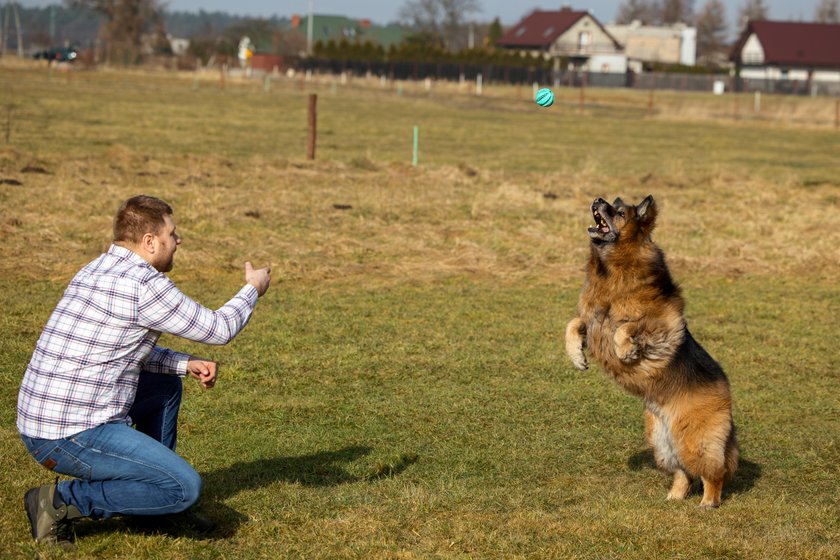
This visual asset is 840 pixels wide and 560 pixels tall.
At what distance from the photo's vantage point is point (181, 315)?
15.2 feet

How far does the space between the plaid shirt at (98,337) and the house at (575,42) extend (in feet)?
351

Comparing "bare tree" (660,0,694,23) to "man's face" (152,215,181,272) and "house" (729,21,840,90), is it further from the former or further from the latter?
"man's face" (152,215,181,272)

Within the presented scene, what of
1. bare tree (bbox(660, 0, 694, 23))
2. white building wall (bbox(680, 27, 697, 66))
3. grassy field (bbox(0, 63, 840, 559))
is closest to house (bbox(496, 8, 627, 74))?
white building wall (bbox(680, 27, 697, 66))

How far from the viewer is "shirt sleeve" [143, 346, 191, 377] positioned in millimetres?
5035

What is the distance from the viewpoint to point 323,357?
30.2 feet

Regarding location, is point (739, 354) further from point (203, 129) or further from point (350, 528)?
point (203, 129)

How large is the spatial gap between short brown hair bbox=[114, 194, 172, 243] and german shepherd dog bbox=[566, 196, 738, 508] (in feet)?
9.27

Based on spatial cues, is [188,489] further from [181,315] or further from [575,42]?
[575,42]

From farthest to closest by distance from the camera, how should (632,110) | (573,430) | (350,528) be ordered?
(632,110) < (573,430) < (350,528)

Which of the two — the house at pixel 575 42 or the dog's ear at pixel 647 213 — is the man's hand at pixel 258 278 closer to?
the dog's ear at pixel 647 213

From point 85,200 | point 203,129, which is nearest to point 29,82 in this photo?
point 203,129

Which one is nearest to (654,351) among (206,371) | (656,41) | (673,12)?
Answer: (206,371)

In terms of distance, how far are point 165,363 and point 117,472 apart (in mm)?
659

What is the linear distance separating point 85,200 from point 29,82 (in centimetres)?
3551
